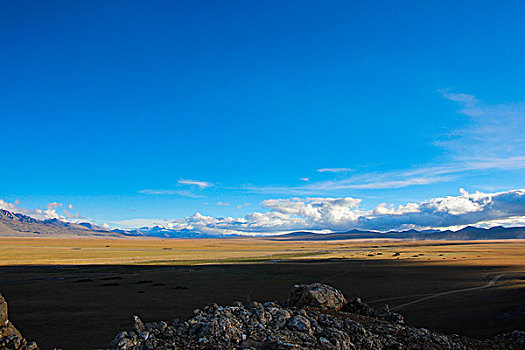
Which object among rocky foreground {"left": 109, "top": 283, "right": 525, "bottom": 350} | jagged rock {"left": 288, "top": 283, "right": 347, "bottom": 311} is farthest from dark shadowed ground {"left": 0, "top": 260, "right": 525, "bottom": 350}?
jagged rock {"left": 288, "top": 283, "right": 347, "bottom": 311}

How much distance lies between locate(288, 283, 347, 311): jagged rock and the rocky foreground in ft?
2.48

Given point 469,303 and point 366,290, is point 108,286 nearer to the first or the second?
point 366,290

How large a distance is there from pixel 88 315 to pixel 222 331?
21732 mm

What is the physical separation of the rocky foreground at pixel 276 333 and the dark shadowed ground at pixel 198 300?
31.0ft

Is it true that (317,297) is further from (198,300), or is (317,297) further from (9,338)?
(198,300)

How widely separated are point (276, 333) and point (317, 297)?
6210 millimetres

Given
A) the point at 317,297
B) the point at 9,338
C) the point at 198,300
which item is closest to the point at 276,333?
the point at 317,297

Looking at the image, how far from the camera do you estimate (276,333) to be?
503 inches

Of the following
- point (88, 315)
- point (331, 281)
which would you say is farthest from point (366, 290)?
point (88, 315)

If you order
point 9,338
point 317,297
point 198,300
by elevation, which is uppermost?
point 9,338

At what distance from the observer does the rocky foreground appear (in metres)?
11.9

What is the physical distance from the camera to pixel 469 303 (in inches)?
1270

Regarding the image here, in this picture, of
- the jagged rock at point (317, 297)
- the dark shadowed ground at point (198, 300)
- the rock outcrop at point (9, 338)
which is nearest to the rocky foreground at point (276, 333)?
the jagged rock at point (317, 297)

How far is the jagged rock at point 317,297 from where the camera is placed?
18391 millimetres
